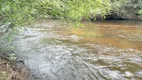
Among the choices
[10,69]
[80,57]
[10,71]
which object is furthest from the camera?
[80,57]

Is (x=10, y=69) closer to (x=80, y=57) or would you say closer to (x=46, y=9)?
(x=46, y=9)

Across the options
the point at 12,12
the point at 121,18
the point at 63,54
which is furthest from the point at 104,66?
the point at 121,18

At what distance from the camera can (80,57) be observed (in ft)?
36.3

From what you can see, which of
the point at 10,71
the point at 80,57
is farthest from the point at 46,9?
the point at 80,57

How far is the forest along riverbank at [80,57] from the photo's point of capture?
8.66m

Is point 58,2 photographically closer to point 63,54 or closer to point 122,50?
point 63,54

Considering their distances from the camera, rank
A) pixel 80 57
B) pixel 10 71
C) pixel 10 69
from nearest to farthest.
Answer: pixel 10 71 → pixel 10 69 → pixel 80 57

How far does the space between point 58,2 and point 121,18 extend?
2338 centimetres

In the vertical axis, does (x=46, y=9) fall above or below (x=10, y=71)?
above

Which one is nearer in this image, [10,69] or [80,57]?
[10,69]

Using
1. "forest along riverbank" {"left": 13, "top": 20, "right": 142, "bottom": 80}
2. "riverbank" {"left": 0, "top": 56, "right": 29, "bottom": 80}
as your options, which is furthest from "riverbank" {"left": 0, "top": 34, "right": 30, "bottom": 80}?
"forest along riverbank" {"left": 13, "top": 20, "right": 142, "bottom": 80}

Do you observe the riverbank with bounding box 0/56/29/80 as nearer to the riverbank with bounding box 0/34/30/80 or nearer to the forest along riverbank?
the riverbank with bounding box 0/34/30/80

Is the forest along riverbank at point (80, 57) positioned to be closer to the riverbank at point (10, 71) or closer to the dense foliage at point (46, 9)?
the riverbank at point (10, 71)

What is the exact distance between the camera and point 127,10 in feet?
95.8
